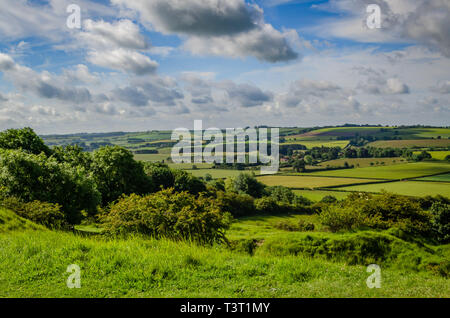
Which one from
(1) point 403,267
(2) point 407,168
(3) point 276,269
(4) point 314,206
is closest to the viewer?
(3) point 276,269

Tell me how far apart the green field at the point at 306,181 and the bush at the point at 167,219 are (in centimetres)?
7916

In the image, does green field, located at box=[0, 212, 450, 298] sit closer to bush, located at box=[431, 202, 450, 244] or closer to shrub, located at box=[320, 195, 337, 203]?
bush, located at box=[431, 202, 450, 244]

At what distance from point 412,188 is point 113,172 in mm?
69959

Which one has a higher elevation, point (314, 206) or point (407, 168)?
point (407, 168)

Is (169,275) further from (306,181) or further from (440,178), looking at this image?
(306,181)

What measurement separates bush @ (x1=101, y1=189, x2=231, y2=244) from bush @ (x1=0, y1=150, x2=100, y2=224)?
1500 centimetres

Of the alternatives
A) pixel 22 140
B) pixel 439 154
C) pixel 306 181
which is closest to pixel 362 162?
pixel 439 154

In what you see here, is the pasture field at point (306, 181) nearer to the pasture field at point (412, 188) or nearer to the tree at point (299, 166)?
the pasture field at point (412, 188)

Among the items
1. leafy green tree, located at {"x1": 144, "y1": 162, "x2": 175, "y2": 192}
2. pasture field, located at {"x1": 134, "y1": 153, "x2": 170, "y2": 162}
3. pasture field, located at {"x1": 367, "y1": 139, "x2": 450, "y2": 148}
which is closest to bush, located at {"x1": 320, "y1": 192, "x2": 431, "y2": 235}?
leafy green tree, located at {"x1": 144, "y1": 162, "x2": 175, "y2": 192}

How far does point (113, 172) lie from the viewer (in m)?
40.3

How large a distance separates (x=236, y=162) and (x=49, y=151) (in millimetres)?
98166

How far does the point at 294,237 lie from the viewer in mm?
15922
